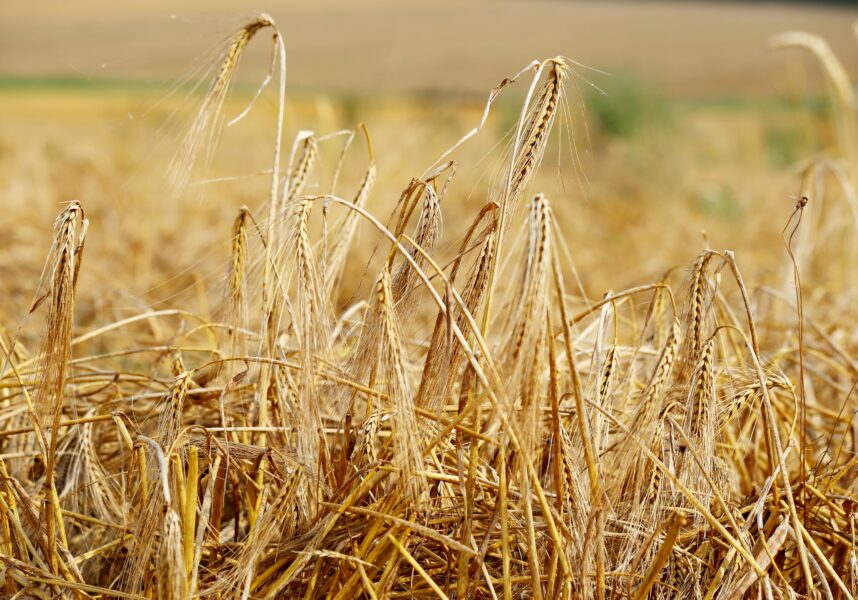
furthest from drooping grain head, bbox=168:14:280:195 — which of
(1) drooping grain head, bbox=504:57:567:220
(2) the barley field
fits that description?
(1) drooping grain head, bbox=504:57:567:220

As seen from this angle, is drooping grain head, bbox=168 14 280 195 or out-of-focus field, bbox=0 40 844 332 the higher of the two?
→ drooping grain head, bbox=168 14 280 195

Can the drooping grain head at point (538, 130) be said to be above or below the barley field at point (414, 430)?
above

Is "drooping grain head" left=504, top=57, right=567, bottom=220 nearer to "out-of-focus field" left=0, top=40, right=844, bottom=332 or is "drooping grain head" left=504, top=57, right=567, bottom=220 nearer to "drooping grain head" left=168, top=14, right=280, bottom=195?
"out-of-focus field" left=0, top=40, right=844, bottom=332

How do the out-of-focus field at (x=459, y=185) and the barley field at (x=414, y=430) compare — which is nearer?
the barley field at (x=414, y=430)

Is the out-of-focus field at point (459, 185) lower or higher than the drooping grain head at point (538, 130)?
lower

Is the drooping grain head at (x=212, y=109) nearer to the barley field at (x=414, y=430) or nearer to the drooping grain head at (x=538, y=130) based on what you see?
the barley field at (x=414, y=430)

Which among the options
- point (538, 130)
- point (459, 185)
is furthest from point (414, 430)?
point (459, 185)

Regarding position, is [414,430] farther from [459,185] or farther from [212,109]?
[459,185]

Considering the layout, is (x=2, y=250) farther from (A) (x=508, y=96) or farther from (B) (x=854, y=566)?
(A) (x=508, y=96)

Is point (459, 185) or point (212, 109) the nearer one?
point (212, 109)

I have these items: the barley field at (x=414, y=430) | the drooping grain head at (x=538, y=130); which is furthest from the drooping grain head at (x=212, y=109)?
the drooping grain head at (x=538, y=130)

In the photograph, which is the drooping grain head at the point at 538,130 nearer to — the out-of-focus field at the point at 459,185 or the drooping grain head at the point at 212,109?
the out-of-focus field at the point at 459,185

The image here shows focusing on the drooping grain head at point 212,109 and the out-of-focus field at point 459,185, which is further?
the out-of-focus field at point 459,185

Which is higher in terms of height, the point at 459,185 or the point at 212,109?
the point at 212,109
